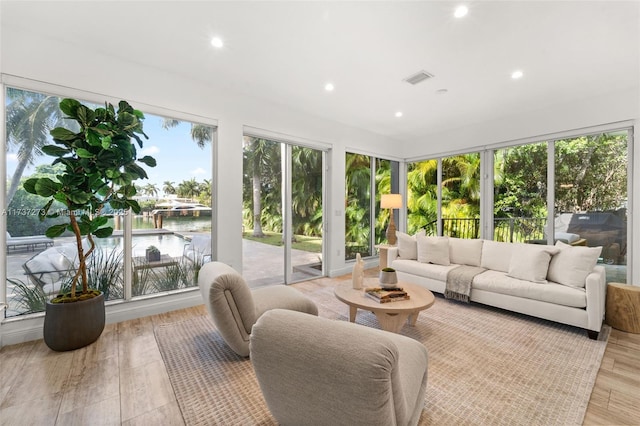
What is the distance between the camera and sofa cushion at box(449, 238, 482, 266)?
4023 mm

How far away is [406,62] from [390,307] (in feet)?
8.45

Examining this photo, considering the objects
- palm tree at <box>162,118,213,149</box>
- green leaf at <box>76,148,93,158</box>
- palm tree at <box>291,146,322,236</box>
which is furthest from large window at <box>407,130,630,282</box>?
green leaf at <box>76,148,93,158</box>

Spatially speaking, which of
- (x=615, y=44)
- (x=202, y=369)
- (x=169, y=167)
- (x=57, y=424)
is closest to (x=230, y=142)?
(x=169, y=167)

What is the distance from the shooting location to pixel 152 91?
323 centimetres

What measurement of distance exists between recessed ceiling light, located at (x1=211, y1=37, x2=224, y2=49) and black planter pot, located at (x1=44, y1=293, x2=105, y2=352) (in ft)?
8.64

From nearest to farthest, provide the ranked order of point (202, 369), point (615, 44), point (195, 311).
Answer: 1. point (202, 369)
2. point (615, 44)
3. point (195, 311)

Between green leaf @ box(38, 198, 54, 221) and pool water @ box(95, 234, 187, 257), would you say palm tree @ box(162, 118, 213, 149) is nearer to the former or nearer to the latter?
pool water @ box(95, 234, 187, 257)

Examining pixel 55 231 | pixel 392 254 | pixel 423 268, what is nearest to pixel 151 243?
pixel 55 231

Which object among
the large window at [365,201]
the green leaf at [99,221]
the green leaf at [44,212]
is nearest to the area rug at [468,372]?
the green leaf at [99,221]

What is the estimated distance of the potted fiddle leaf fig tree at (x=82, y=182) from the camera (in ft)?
7.72

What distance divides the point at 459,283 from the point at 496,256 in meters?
0.75

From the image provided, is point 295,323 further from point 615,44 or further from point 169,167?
point 615,44

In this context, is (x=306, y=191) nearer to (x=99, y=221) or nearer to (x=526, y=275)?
(x=99, y=221)

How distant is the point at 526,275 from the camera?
3221 millimetres
